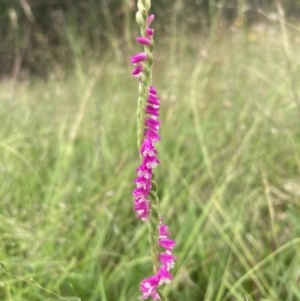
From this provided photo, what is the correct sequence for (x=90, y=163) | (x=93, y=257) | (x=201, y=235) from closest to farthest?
(x=93, y=257), (x=201, y=235), (x=90, y=163)

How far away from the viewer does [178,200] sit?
6.48ft

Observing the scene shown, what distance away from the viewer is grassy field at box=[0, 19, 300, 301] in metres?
1.49

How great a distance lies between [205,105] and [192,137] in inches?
14.8

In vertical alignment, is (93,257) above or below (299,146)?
below

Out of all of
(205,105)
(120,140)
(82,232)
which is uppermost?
(205,105)

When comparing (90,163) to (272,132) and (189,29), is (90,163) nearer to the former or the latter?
(272,132)

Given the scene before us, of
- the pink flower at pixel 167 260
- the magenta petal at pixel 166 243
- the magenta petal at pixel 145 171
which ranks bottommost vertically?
the pink flower at pixel 167 260

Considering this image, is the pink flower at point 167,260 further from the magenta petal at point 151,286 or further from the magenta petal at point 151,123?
the magenta petal at point 151,123

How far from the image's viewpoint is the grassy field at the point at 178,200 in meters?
1.49

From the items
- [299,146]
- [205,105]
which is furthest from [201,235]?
[205,105]

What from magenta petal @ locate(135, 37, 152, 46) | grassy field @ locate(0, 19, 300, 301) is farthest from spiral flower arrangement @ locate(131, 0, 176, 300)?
grassy field @ locate(0, 19, 300, 301)

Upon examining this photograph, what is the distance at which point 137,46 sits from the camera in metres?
3.76

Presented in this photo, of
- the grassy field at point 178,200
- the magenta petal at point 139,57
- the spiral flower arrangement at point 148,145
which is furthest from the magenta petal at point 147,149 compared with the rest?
the grassy field at point 178,200

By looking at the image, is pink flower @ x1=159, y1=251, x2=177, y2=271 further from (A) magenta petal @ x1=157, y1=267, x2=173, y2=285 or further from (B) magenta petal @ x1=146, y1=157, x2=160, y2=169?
(B) magenta petal @ x1=146, y1=157, x2=160, y2=169
